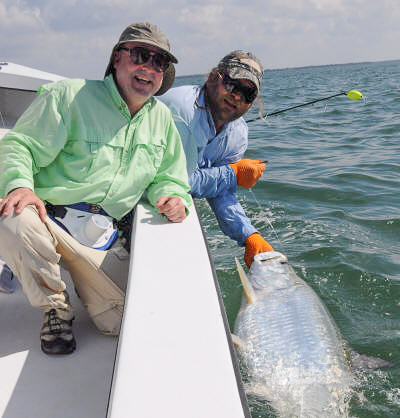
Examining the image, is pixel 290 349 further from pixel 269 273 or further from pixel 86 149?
pixel 86 149

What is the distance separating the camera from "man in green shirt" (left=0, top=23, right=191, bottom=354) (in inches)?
74.2

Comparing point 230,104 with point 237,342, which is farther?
point 230,104

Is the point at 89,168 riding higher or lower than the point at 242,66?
lower

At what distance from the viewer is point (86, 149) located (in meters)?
2.13

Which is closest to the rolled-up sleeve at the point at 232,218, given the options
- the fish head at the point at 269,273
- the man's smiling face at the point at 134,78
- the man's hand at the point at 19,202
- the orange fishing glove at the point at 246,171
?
the orange fishing glove at the point at 246,171


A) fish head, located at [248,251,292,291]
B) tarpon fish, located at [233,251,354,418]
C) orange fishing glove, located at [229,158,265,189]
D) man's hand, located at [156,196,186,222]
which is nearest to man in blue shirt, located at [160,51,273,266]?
orange fishing glove, located at [229,158,265,189]

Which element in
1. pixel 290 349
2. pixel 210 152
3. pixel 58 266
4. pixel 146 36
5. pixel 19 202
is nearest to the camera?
pixel 19 202

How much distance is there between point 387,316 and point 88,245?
2.28 metres

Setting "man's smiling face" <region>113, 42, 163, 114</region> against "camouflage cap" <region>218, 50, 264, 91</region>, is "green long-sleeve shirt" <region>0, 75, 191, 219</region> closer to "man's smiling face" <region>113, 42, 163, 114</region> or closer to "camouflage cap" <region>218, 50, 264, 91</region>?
"man's smiling face" <region>113, 42, 163, 114</region>

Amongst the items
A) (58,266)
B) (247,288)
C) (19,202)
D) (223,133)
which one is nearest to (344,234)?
(223,133)

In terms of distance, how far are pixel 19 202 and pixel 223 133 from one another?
82.9 inches

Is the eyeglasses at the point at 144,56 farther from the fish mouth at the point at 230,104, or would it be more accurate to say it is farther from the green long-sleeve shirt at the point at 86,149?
the fish mouth at the point at 230,104

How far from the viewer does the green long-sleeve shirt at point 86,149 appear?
202 centimetres

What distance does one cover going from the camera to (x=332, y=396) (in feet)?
7.41
